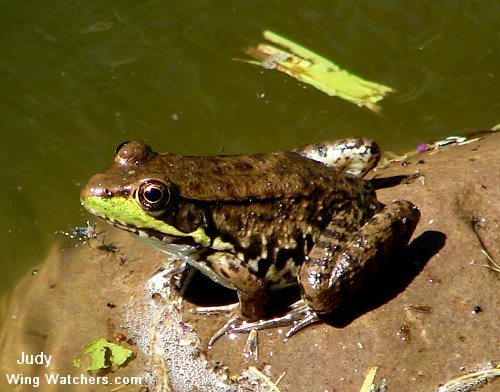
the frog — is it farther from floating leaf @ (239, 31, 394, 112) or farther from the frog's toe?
floating leaf @ (239, 31, 394, 112)

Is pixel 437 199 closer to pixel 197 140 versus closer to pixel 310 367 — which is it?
pixel 310 367

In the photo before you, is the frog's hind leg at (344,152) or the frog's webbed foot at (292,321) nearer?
the frog's webbed foot at (292,321)

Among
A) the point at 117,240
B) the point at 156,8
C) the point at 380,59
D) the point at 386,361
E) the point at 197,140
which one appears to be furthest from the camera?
the point at 156,8

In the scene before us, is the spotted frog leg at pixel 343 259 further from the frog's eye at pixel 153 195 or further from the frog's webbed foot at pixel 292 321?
the frog's eye at pixel 153 195

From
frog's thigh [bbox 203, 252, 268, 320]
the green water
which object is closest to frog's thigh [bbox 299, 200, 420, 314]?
frog's thigh [bbox 203, 252, 268, 320]

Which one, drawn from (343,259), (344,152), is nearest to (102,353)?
(343,259)

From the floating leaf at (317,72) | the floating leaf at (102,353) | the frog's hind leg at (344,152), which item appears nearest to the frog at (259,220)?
the frog's hind leg at (344,152)

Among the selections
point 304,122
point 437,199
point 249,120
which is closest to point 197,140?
point 249,120
